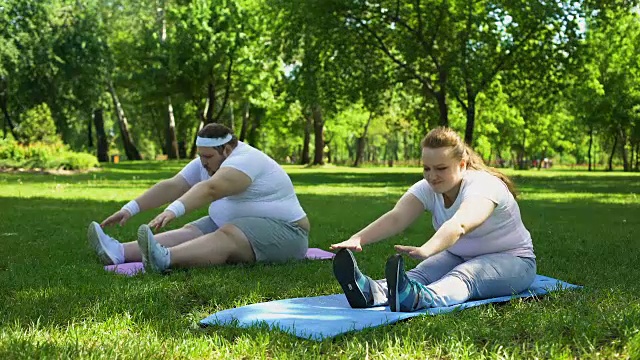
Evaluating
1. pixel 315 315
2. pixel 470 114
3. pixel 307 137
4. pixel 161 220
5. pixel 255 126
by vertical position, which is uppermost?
pixel 470 114

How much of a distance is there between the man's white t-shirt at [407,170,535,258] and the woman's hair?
0.10 metres

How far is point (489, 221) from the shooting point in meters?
4.86

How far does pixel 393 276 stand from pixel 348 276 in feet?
1.11

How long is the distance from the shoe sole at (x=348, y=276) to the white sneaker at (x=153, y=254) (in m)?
1.92

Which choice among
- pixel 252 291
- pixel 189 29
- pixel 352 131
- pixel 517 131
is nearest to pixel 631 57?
pixel 517 131

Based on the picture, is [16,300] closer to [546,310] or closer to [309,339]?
[309,339]

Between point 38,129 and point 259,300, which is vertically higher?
point 38,129

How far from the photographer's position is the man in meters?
6.20

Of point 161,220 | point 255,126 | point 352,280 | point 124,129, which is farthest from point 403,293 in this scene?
point 255,126

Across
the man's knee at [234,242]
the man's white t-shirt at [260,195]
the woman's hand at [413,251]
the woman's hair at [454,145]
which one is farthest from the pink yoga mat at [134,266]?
the woman's hand at [413,251]

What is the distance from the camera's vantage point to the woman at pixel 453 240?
429 centimetres

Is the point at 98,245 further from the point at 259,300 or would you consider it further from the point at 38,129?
the point at 38,129

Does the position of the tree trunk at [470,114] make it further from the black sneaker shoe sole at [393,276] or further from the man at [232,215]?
the black sneaker shoe sole at [393,276]

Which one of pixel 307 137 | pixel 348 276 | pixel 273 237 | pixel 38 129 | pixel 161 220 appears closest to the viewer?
pixel 348 276
